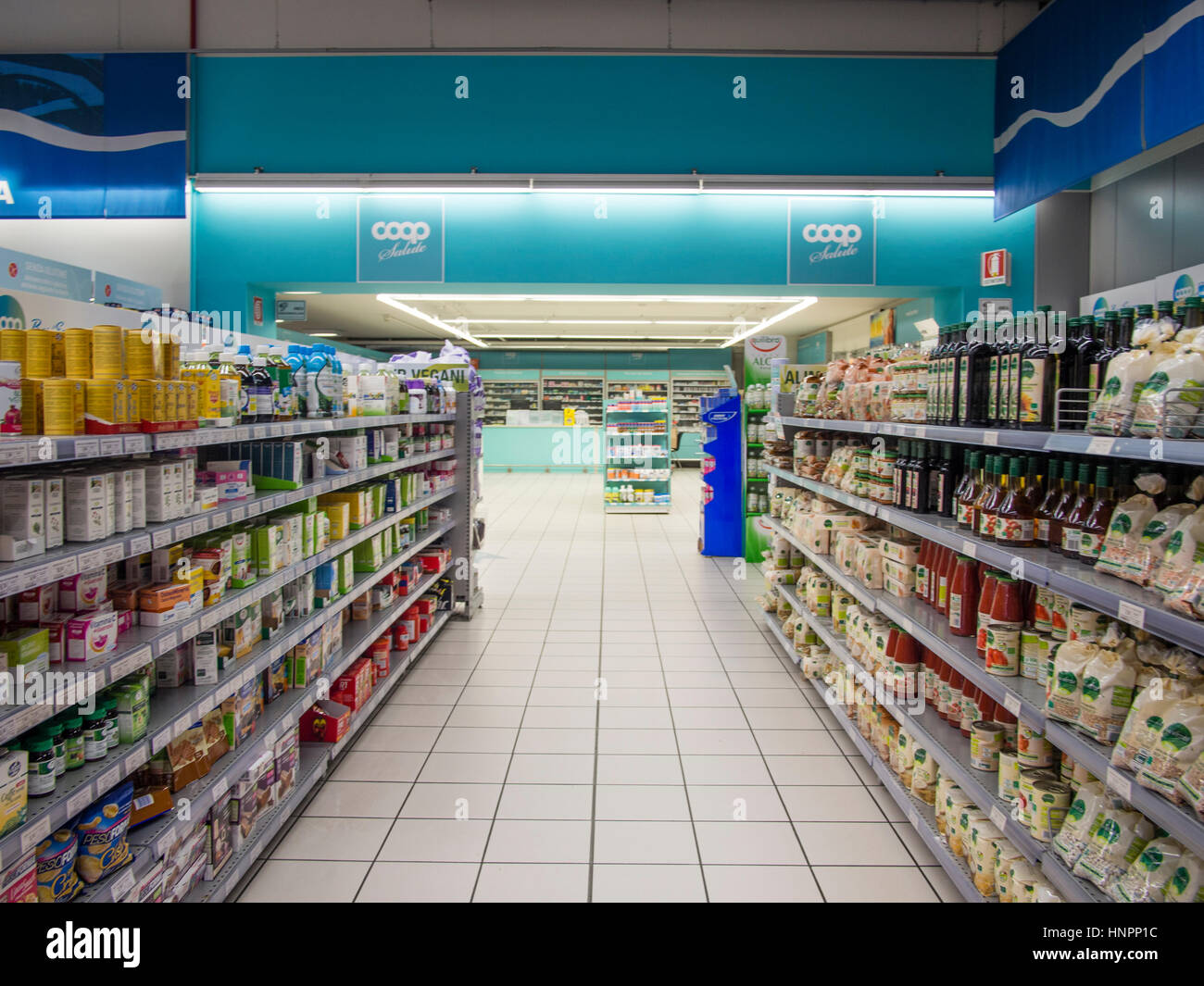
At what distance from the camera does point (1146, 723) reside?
1763 millimetres

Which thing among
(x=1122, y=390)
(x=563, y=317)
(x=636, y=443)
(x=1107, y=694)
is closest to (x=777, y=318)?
(x=636, y=443)

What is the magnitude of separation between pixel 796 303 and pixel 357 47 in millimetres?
6141

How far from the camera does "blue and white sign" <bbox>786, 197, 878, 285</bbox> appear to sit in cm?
677

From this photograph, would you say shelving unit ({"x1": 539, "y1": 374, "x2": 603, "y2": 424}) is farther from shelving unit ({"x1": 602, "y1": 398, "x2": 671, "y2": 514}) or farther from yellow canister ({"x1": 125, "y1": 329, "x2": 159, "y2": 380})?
yellow canister ({"x1": 125, "y1": 329, "x2": 159, "y2": 380})

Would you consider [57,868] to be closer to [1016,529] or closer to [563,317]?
[1016,529]

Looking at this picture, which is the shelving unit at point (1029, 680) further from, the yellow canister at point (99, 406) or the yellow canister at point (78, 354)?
the yellow canister at point (78, 354)

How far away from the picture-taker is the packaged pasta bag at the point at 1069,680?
2.06 meters

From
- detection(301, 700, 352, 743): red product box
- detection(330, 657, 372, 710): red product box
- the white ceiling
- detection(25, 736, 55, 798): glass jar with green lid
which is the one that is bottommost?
detection(301, 700, 352, 743): red product box

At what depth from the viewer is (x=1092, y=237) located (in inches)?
254

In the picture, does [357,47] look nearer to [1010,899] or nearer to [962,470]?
[962,470]

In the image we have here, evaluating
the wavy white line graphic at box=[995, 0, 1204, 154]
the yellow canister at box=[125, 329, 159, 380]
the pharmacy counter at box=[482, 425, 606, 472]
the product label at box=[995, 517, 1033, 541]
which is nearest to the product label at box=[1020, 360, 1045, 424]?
the product label at box=[995, 517, 1033, 541]

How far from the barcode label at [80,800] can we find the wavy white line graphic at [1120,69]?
19.3 feet

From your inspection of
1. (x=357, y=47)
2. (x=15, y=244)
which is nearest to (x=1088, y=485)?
(x=357, y=47)

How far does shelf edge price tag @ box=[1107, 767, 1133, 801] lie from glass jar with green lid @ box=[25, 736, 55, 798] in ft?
8.04
